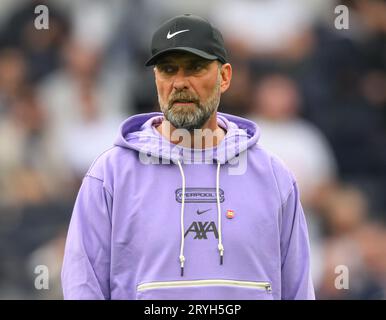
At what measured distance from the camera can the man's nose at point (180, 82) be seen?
3.60 m

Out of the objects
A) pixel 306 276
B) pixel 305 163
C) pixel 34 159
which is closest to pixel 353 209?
pixel 305 163

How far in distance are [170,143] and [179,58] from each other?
309mm

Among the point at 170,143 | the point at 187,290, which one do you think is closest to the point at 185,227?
the point at 187,290

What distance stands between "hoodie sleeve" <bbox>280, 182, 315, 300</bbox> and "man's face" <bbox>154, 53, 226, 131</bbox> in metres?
0.46

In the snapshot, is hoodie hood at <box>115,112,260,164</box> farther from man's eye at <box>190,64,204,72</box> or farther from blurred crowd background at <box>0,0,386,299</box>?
blurred crowd background at <box>0,0,386,299</box>

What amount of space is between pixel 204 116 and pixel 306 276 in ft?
2.25

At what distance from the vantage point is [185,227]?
3.59 metres

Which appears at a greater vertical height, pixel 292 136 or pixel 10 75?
pixel 10 75

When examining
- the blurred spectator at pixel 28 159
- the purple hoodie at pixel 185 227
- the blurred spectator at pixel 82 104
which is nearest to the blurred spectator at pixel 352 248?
the blurred spectator at pixel 82 104

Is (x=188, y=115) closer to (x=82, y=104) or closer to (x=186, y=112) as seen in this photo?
(x=186, y=112)

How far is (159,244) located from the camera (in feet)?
11.6

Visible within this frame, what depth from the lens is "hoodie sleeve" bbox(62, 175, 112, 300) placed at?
3539 millimetres

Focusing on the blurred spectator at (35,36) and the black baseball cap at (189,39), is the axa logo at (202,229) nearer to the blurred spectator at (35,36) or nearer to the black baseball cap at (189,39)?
the black baseball cap at (189,39)
